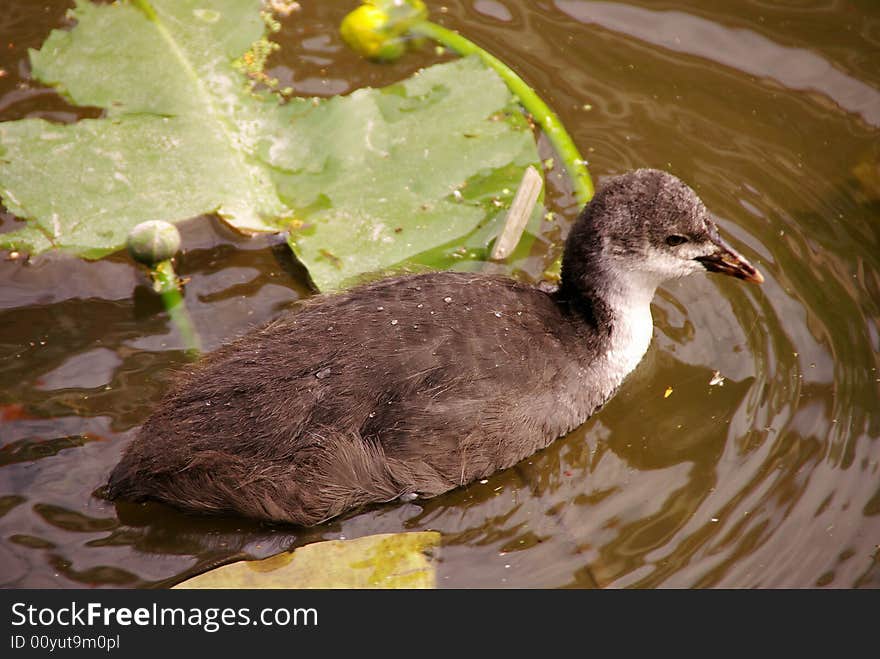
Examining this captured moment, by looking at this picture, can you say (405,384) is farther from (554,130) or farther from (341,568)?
(554,130)

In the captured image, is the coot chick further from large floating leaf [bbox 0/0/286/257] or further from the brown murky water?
large floating leaf [bbox 0/0/286/257]

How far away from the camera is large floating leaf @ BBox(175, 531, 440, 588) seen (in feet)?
12.0

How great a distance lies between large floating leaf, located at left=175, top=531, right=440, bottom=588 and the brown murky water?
113 mm

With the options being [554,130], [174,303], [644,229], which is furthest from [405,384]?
[554,130]

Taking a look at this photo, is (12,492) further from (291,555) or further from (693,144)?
(693,144)

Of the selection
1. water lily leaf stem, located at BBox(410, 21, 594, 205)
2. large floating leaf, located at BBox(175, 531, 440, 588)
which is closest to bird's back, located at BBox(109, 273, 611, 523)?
large floating leaf, located at BBox(175, 531, 440, 588)

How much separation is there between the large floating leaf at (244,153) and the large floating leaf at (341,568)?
3.46 ft

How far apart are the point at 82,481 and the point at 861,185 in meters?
3.56

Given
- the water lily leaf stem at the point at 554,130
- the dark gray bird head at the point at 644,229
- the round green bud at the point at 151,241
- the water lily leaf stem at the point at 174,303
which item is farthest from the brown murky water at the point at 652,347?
the dark gray bird head at the point at 644,229

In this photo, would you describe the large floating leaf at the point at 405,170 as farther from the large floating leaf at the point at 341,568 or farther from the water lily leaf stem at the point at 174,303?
the large floating leaf at the point at 341,568

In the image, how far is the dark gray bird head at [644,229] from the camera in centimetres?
411

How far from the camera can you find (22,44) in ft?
18.2

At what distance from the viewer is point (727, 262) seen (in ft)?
14.1
